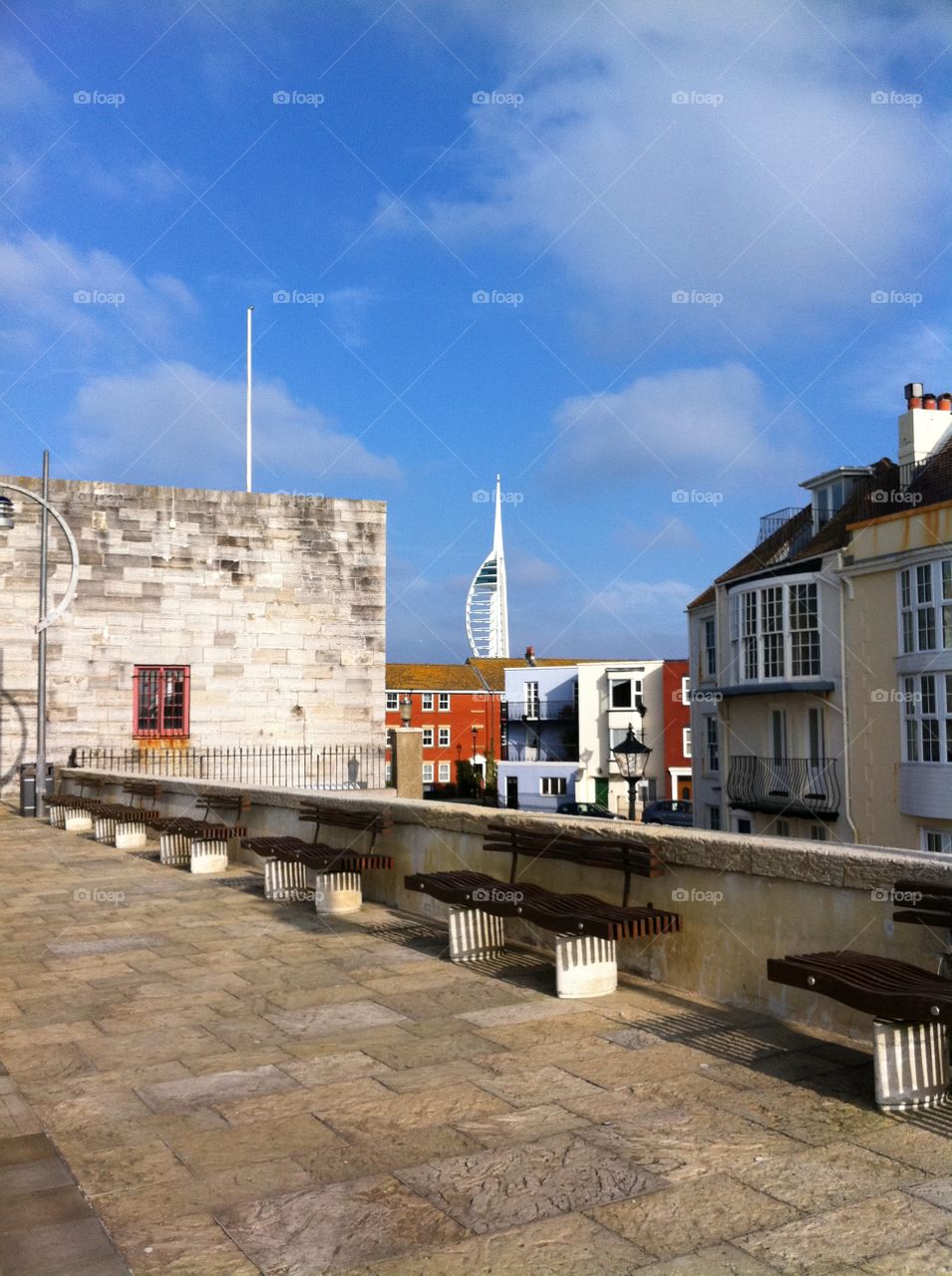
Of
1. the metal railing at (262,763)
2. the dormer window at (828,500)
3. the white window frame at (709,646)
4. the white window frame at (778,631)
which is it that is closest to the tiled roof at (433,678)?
the white window frame at (709,646)

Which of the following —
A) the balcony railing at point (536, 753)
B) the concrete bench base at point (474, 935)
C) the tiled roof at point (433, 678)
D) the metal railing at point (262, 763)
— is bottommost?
the balcony railing at point (536, 753)

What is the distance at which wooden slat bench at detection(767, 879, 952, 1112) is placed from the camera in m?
4.78

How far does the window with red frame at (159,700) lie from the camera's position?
27.7 m

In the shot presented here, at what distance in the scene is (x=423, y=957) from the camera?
8.57 meters

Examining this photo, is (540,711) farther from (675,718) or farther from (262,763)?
(262,763)

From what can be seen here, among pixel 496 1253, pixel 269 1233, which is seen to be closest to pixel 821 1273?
pixel 496 1253

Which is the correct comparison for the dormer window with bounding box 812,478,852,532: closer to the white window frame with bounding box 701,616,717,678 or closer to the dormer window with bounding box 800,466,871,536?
the dormer window with bounding box 800,466,871,536

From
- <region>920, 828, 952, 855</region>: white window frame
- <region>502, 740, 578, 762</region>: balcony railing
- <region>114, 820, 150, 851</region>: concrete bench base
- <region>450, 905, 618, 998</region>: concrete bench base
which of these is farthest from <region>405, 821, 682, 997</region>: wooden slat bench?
<region>502, 740, 578, 762</region>: balcony railing

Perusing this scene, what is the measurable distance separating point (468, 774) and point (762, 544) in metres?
41.1

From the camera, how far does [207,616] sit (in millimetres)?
28750

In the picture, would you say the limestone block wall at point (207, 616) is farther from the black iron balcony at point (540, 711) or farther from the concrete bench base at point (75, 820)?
the black iron balcony at point (540, 711)

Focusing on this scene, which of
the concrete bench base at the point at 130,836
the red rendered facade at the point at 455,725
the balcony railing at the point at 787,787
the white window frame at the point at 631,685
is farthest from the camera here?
the red rendered facade at the point at 455,725

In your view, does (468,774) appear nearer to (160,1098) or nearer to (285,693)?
(285,693)

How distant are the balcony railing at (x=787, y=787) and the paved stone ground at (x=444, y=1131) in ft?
77.0
